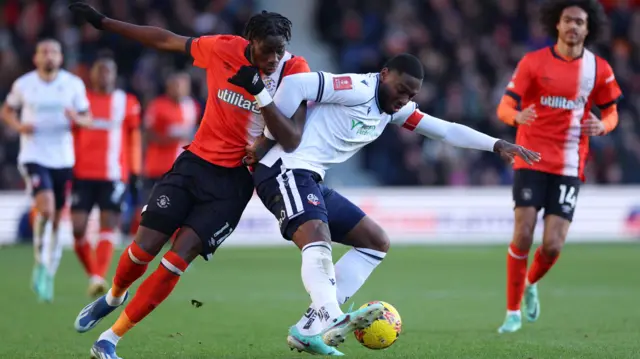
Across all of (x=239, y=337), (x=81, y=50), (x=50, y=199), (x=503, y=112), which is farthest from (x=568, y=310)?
(x=81, y=50)

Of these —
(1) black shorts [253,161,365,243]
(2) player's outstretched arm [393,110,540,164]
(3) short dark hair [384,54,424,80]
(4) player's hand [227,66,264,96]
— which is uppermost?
(3) short dark hair [384,54,424,80]

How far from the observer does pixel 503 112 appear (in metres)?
8.78

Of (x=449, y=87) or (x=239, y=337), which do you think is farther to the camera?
(x=449, y=87)

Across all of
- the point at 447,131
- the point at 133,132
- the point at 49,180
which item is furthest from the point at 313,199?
the point at 133,132

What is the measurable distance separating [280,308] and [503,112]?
2997mm

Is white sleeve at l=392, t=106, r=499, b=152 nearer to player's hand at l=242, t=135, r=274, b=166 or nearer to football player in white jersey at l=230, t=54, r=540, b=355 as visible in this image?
football player in white jersey at l=230, t=54, r=540, b=355

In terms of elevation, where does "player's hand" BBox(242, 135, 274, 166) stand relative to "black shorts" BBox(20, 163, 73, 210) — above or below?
above

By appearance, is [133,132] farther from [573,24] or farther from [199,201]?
[199,201]

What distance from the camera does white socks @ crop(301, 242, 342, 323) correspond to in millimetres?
6395

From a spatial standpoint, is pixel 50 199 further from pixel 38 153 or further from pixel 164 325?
pixel 164 325

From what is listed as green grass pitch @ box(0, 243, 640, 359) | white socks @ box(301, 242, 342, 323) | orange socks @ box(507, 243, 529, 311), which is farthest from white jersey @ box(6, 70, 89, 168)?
white socks @ box(301, 242, 342, 323)

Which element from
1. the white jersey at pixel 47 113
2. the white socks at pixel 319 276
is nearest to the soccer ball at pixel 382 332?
the white socks at pixel 319 276

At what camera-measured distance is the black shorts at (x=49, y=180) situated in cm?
1130

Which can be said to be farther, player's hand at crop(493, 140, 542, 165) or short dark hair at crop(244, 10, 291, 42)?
player's hand at crop(493, 140, 542, 165)
